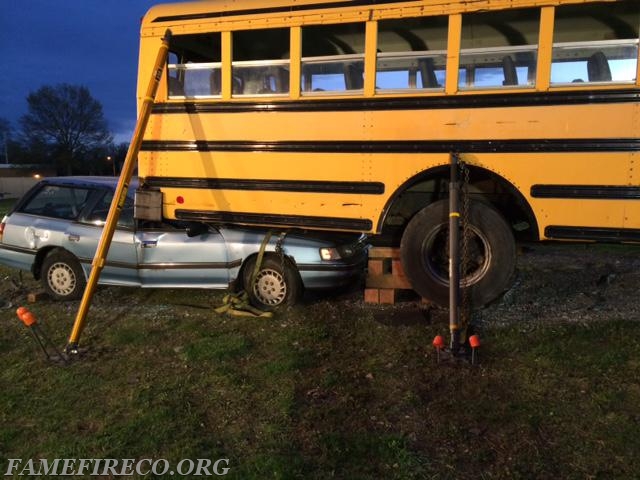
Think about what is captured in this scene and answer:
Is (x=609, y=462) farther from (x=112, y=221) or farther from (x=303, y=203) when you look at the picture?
(x=112, y=221)

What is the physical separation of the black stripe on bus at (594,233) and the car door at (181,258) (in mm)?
3235

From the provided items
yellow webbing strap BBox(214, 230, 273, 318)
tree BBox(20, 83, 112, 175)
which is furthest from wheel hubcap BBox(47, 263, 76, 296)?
tree BBox(20, 83, 112, 175)

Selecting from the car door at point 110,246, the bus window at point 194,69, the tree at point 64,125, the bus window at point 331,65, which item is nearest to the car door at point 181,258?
the car door at point 110,246

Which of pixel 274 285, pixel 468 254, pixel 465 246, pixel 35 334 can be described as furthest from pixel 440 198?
pixel 35 334

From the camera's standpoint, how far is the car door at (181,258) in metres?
5.98

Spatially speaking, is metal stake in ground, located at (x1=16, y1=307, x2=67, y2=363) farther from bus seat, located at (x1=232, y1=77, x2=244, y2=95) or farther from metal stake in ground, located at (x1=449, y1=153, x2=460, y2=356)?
metal stake in ground, located at (x1=449, y1=153, x2=460, y2=356)

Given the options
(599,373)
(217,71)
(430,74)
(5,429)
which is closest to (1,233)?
(217,71)

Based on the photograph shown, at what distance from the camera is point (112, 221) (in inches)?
199

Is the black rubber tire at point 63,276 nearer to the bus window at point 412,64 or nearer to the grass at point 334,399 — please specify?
the grass at point 334,399

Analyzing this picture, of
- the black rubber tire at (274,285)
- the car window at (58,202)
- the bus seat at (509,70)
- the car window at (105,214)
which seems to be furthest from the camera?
the car window at (58,202)

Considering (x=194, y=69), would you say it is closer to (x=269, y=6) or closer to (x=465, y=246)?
(x=269, y=6)

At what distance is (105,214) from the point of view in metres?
6.45

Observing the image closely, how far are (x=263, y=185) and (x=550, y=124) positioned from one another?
8.41 ft

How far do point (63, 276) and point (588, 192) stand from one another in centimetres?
548
